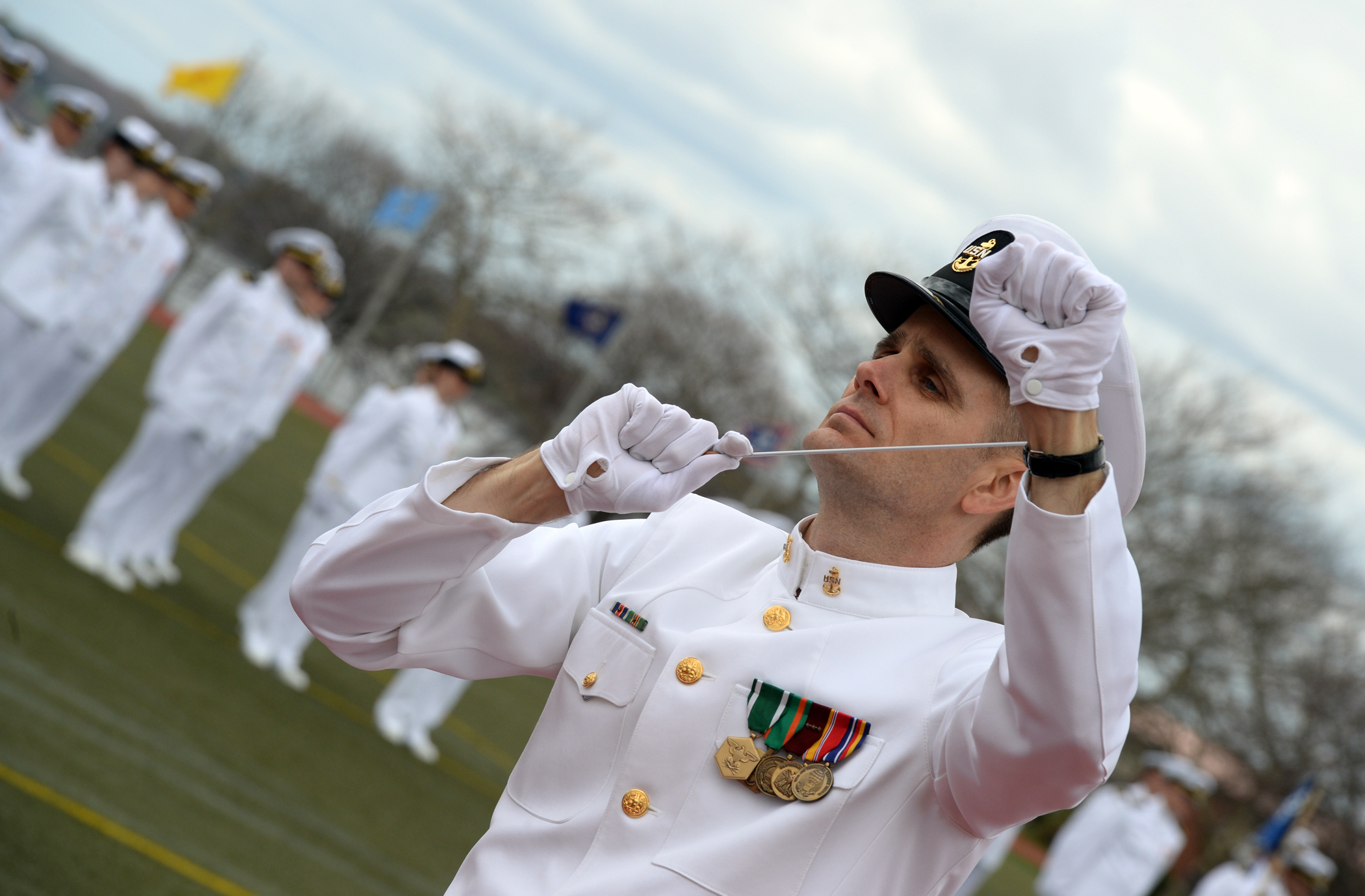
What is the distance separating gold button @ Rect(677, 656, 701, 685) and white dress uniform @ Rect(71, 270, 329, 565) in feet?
21.3

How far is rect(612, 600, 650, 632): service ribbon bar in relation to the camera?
204cm

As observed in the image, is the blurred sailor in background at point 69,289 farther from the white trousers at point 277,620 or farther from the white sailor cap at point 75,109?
the white trousers at point 277,620

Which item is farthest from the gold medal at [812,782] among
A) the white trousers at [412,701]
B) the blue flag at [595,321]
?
the blue flag at [595,321]

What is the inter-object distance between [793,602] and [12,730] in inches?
168

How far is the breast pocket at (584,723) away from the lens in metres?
1.98

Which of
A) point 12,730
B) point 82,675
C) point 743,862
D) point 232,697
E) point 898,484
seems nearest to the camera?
point 743,862

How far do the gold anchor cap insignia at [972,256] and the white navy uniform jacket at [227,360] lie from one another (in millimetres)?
6510

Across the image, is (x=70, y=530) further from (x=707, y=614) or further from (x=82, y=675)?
(x=707, y=614)

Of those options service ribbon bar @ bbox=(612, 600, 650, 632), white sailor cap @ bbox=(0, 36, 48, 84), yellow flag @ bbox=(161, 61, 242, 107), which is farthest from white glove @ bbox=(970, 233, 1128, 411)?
yellow flag @ bbox=(161, 61, 242, 107)

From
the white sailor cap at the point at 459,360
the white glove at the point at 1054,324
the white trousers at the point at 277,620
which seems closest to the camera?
the white glove at the point at 1054,324

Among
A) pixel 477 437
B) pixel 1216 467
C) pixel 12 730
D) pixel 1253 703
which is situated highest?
pixel 1216 467

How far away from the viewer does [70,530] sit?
26.5 feet

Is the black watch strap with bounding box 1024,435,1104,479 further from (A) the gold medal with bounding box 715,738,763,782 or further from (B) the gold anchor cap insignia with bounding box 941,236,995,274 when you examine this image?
(A) the gold medal with bounding box 715,738,763,782

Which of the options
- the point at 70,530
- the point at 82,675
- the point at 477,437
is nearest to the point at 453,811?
the point at 82,675
